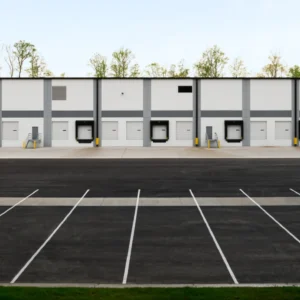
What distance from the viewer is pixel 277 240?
10969mm

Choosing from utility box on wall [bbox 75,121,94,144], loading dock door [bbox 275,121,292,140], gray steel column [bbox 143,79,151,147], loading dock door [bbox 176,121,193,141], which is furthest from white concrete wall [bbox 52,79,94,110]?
loading dock door [bbox 275,121,292,140]

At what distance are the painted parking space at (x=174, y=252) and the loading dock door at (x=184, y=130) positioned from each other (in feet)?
105

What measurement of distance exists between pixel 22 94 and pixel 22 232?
3649 cm

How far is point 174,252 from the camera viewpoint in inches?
392

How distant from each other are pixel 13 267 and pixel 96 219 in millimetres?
4705

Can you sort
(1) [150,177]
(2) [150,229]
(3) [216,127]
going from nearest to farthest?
(2) [150,229], (1) [150,177], (3) [216,127]

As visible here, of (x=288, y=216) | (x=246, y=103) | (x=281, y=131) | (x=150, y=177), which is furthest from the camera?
(x=281, y=131)

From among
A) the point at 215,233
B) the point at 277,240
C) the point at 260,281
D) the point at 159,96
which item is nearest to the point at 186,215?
the point at 215,233

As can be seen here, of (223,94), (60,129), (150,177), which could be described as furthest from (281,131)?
(150,177)

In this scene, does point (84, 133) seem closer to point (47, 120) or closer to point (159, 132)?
point (47, 120)

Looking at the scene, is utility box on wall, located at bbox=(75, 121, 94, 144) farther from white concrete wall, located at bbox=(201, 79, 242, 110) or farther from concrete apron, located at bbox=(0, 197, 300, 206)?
concrete apron, located at bbox=(0, 197, 300, 206)

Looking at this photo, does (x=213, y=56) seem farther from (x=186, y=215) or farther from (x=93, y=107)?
(x=186, y=215)

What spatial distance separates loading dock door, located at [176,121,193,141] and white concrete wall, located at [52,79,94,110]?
9698mm

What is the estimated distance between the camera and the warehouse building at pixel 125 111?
45.6 meters
